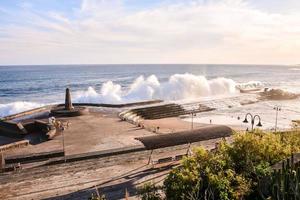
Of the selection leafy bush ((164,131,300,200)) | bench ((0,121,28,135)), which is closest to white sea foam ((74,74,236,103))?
bench ((0,121,28,135))

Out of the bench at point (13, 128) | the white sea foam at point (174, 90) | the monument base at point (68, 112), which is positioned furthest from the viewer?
the white sea foam at point (174, 90)

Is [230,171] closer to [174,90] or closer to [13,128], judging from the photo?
[13,128]

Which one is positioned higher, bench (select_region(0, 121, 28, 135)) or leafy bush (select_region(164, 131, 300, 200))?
leafy bush (select_region(164, 131, 300, 200))

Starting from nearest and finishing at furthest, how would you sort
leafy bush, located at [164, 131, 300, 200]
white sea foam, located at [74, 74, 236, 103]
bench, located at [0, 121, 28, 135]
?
leafy bush, located at [164, 131, 300, 200]
bench, located at [0, 121, 28, 135]
white sea foam, located at [74, 74, 236, 103]

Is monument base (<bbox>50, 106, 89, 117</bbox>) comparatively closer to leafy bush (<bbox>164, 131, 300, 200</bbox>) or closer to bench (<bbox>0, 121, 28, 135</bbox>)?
bench (<bbox>0, 121, 28, 135</bbox>)

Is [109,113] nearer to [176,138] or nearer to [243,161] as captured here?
[176,138]

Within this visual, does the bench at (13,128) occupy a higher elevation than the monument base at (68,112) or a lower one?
lower

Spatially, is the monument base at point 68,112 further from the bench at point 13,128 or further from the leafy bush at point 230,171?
the leafy bush at point 230,171

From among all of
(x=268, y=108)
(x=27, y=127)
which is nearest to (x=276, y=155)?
(x=27, y=127)

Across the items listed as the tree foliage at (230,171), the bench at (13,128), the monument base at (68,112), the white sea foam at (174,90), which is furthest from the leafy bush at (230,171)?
the white sea foam at (174,90)

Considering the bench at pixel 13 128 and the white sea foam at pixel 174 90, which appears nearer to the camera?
the bench at pixel 13 128

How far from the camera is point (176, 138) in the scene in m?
17.6

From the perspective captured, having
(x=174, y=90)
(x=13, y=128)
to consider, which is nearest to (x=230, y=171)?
(x=13, y=128)

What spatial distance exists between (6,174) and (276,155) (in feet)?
44.7
